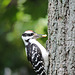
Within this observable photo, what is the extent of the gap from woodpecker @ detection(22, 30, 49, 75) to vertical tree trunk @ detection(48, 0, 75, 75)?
0.39 meters

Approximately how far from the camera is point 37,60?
15.2ft

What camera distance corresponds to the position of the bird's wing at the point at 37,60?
15.0ft

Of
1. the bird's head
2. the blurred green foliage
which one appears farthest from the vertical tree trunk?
the blurred green foliage

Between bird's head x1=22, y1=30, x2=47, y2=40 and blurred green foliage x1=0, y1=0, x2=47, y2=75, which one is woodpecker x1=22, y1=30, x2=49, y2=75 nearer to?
bird's head x1=22, y1=30, x2=47, y2=40

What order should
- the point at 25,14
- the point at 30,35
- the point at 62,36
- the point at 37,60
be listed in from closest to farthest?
the point at 62,36, the point at 37,60, the point at 30,35, the point at 25,14

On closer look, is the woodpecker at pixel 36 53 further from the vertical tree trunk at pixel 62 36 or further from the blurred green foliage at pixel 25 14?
the vertical tree trunk at pixel 62 36

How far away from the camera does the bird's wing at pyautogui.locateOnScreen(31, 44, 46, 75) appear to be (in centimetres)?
456

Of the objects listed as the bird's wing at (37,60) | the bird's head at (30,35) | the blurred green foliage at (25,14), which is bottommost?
the bird's wing at (37,60)

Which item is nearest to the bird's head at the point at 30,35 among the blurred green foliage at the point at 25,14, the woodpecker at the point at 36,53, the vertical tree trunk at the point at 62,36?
the woodpecker at the point at 36,53

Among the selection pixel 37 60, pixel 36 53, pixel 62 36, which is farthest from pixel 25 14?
pixel 62 36

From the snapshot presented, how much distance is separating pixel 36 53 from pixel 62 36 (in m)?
1.03

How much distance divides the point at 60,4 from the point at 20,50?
4893mm

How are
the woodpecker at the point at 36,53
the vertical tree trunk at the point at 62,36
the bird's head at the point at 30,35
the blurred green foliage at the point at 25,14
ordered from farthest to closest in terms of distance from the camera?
the blurred green foliage at the point at 25,14, the bird's head at the point at 30,35, the woodpecker at the point at 36,53, the vertical tree trunk at the point at 62,36

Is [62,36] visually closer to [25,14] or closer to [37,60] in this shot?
[37,60]
